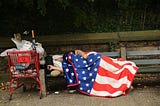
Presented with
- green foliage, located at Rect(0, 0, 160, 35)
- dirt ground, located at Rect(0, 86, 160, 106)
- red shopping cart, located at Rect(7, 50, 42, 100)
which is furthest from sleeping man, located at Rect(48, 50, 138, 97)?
green foliage, located at Rect(0, 0, 160, 35)

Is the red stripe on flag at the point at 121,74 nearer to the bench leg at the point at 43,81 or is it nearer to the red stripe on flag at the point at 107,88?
the red stripe on flag at the point at 107,88

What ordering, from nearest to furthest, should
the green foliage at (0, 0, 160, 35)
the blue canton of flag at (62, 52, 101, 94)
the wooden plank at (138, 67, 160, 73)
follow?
the blue canton of flag at (62, 52, 101, 94) → the wooden plank at (138, 67, 160, 73) → the green foliage at (0, 0, 160, 35)

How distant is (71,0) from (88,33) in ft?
2.75

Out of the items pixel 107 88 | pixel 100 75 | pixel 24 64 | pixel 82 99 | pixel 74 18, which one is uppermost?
pixel 74 18

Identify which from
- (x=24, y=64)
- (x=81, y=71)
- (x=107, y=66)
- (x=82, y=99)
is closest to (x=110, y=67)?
(x=107, y=66)

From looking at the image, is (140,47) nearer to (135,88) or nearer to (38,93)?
(135,88)

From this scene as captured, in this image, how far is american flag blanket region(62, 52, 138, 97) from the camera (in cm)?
677

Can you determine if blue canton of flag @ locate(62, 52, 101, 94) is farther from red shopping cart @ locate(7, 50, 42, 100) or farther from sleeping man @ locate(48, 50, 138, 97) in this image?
red shopping cart @ locate(7, 50, 42, 100)

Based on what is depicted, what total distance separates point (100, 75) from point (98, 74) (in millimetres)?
41

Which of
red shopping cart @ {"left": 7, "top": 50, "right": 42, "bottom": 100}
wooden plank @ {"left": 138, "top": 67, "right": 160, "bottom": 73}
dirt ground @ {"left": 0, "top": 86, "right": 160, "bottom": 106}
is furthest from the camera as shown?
wooden plank @ {"left": 138, "top": 67, "right": 160, "bottom": 73}

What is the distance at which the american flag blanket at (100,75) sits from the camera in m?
6.77

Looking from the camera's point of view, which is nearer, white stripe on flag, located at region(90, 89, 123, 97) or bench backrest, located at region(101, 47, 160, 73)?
white stripe on flag, located at region(90, 89, 123, 97)

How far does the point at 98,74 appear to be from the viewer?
684 centimetres

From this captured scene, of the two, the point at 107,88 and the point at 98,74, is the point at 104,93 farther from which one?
the point at 98,74
